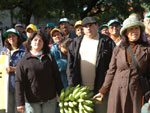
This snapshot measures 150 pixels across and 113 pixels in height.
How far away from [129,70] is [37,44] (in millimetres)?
1525

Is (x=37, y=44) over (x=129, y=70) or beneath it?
over

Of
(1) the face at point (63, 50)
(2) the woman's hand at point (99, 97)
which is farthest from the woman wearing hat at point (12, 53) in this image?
(2) the woman's hand at point (99, 97)

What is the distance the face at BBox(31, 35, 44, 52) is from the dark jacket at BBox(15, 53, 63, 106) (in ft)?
0.48

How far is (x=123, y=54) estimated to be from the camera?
3.70m

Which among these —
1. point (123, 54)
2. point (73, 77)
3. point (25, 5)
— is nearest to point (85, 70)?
point (73, 77)

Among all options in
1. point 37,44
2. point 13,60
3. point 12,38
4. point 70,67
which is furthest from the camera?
point 12,38

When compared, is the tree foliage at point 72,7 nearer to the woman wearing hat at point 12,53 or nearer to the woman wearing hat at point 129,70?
the woman wearing hat at point 12,53

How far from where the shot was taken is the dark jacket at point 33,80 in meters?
3.84

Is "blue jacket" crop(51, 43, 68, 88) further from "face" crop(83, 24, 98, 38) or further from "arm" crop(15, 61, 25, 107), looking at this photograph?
"arm" crop(15, 61, 25, 107)

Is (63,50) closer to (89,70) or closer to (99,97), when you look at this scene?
(89,70)

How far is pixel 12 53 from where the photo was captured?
16.4ft

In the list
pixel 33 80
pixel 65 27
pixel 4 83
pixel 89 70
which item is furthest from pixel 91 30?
pixel 65 27

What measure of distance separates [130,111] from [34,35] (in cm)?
195

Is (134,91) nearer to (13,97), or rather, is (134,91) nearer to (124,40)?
(124,40)
